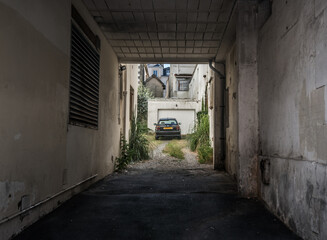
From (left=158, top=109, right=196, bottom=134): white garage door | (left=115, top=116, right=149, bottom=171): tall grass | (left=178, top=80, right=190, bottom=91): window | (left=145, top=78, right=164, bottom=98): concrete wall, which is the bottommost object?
(left=115, top=116, right=149, bottom=171): tall grass

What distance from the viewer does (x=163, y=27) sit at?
18.9ft

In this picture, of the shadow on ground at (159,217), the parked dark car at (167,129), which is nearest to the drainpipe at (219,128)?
the shadow on ground at (159,217)

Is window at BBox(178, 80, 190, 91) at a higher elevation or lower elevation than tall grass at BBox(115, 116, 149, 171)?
higher

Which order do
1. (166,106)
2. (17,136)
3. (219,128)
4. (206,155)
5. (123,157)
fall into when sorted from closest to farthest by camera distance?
1. (17,136)
2. (219,128)
3. (123,157)
4. (206,155)
5. (166,106)

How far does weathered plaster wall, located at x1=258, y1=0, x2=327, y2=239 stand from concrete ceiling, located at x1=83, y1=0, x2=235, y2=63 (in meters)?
1.43

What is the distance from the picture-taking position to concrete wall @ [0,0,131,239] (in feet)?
8.46

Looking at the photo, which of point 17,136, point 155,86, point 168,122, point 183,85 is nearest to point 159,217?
→ point 17,136

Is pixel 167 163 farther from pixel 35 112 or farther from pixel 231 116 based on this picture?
pixel 35 112

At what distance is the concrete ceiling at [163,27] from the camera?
485 cm

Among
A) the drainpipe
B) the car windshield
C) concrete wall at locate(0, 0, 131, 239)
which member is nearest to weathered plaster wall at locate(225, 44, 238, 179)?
the drainpipe

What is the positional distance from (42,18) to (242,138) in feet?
10.3

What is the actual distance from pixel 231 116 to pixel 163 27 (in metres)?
2.52

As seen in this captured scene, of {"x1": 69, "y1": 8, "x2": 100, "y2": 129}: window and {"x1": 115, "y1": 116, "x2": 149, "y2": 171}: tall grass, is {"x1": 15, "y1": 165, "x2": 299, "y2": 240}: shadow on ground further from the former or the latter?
{"x1": 115, "y1": 116, "x2": 149, "y2": 171}: tall grass

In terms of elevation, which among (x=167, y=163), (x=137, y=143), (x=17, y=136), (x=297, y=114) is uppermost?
(x=297, y=114)
